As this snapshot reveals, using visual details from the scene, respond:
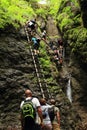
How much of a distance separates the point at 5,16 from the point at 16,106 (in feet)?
20.4

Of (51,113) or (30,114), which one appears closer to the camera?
(30,114)

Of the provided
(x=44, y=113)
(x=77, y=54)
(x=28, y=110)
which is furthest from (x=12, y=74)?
(x=77, y=54)

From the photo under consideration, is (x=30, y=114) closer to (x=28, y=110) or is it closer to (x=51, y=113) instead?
(x=28, y=110)

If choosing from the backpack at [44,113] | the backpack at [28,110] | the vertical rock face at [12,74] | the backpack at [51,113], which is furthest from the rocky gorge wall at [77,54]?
the backpack at [28,110]

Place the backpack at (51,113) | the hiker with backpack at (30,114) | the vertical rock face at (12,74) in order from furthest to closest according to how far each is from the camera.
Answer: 1. the vertical rock face at (12,74)
2. the backpack at (51,113)
3. the hiker with backpack at (30,114)

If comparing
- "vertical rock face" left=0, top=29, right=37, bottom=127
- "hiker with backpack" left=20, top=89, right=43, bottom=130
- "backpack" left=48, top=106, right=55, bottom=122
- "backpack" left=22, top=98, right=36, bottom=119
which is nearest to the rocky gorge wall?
"vertical rock face" left=0, top=29, right=37, bottom=127

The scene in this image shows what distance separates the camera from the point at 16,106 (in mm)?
14211

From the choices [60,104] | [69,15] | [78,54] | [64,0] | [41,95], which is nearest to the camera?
[41,95]

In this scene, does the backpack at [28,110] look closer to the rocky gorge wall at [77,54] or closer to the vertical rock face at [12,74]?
the vertical rock face at [12,74]

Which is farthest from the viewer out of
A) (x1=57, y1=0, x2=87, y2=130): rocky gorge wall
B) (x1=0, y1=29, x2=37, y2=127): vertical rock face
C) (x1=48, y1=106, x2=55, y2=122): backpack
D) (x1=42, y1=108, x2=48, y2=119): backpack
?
(x1=57, y1=0, x2=87, y2=130): rocky gorge wall

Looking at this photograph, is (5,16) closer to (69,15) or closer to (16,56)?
(16,56)

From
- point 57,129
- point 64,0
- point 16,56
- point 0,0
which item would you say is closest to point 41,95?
point 16,56

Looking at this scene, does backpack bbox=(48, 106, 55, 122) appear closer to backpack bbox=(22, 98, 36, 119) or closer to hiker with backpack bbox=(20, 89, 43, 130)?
hiker with backpack bbox=(20, 89, 43, 130)

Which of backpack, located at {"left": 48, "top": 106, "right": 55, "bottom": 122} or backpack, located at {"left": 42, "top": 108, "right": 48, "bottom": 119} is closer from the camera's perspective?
backpack, located at {"left": 42, "top": 108, "right": 48, "bottom": 119}
